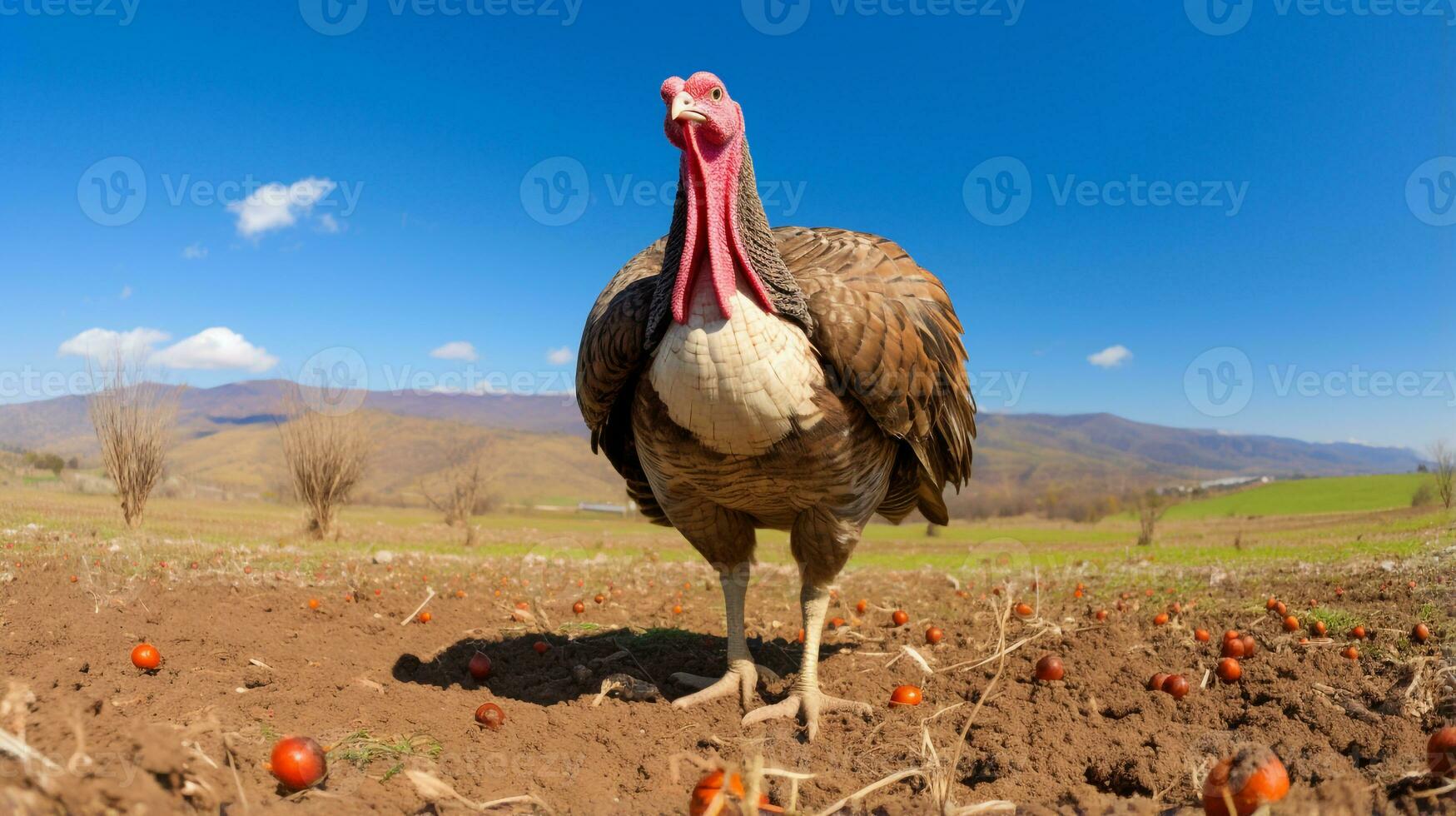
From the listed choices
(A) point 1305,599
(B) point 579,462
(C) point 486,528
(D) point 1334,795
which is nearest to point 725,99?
(D) point 1334,795

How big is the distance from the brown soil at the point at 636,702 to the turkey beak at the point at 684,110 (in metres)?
3.32

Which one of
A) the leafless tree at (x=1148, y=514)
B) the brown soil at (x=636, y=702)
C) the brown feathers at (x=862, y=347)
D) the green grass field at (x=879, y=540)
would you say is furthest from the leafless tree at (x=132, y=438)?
the leafless tree at (x=1148, y=514)

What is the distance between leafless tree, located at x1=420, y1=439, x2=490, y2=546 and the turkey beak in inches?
699

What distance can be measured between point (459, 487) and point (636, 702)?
722 inches

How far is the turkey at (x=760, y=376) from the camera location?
390cm

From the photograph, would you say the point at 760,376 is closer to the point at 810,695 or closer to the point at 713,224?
the point at 713,224

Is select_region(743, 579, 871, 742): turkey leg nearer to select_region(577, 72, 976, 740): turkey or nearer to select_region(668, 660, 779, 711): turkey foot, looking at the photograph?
select_region(577, 72, 976, 740): turkey

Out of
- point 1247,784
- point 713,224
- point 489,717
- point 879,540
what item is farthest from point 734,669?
point 879,540

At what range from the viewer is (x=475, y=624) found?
6.73 metres

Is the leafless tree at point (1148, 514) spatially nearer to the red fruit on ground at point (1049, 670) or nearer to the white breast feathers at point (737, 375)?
the red fruit on ground at point (1049, 670)

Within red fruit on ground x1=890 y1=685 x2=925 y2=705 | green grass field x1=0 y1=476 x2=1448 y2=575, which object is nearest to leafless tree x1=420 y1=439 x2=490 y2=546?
green grass field x1=0 y1=476 x2=1448 y2=575

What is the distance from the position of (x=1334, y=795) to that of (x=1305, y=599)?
492 cm

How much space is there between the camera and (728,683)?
5.07m

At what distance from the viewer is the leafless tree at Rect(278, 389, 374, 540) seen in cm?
1725
